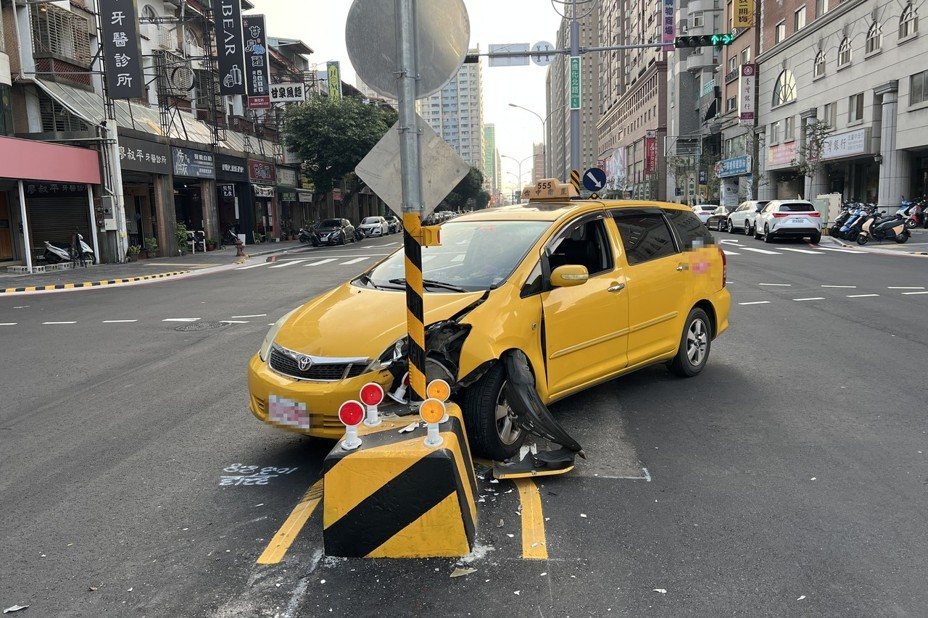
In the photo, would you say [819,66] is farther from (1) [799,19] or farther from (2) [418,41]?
(2) [418,41]

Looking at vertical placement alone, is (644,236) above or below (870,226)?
above

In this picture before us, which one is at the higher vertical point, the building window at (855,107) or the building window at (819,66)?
the building window at (819,66)

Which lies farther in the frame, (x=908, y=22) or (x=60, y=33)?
(x=908, y=22)

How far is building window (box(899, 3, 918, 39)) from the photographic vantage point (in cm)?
3048

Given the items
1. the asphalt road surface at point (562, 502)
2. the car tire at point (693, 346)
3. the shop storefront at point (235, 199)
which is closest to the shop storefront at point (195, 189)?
the shop storefront at point (235, 199)

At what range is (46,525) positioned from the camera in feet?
13.1

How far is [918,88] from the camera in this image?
30.6 metres

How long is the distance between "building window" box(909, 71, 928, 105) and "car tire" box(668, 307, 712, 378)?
29945 mm

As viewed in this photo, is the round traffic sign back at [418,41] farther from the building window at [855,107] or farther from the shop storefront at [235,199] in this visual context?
the building window at [855,107]

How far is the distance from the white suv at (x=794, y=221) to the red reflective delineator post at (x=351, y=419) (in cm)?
2597

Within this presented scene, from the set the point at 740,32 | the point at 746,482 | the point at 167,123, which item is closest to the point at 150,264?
the point at 167,123

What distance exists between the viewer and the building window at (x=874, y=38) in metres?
33.3

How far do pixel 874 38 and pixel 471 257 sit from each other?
36883 mm

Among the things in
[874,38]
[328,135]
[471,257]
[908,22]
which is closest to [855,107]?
[874,38]
